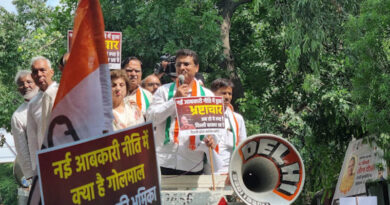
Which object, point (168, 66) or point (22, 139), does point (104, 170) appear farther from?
point (168, 66)

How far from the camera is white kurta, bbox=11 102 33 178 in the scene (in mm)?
7215

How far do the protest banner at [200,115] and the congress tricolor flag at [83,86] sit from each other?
365 cm

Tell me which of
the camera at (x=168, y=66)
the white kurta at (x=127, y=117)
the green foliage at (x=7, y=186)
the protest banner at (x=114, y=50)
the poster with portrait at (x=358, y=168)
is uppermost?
the protest banner at (x=114, y=50)

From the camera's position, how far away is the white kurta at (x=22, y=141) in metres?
7.21

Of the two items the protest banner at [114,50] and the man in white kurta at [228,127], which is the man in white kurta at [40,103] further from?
the protest banner at [114,50]

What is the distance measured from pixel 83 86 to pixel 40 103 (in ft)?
9.26

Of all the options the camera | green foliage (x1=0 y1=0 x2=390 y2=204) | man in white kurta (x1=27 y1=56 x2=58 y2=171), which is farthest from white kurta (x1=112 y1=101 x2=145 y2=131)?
green foliage (x1=0 y1=0 x2=390 y2=204)

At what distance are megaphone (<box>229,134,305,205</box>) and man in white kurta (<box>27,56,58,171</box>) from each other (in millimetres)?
2323

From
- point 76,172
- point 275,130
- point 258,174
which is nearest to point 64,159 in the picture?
point 76,172

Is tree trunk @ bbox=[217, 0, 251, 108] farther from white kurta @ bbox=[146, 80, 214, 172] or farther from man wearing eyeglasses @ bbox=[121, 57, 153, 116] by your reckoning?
white kurta @ bbox=[146, 80, 214, 172]

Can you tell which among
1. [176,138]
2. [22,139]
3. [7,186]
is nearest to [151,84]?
[176,138]

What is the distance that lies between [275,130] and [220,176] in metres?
11.1

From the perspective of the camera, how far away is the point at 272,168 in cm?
885

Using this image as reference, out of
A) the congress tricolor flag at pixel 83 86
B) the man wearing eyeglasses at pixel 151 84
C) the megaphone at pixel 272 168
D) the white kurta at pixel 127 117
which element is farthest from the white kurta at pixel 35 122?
the man wearing eyeglasses at pixel 151 84
